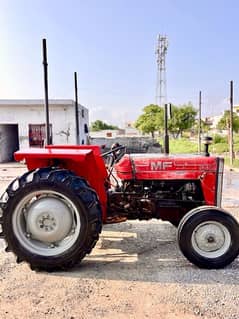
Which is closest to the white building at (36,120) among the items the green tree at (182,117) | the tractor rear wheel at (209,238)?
the tractor rear wheel at (209,238)

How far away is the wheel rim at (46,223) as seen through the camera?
3834mm

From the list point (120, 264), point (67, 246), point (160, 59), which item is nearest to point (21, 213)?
point (67, 246)

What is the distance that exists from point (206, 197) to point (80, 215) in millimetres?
1609

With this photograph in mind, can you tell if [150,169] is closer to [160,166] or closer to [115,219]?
[160,166]

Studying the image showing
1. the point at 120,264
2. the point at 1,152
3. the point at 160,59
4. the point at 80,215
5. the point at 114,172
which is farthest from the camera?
the point at 160,59

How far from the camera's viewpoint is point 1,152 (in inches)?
801

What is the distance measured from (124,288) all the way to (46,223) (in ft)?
3.67

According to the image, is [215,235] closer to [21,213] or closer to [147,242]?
[147,242]

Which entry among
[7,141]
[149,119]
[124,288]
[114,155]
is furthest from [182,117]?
[124,288]

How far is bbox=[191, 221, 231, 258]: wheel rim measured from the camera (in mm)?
3887

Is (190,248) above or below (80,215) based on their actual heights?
below

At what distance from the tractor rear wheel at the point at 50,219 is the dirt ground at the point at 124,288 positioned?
8.6 inches

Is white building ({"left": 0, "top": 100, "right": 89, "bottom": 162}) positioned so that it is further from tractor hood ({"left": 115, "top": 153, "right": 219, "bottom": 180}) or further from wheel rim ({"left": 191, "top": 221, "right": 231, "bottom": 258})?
wheel rim ({"left": 191, "top": 221, "right": 231, "bottom": 258})

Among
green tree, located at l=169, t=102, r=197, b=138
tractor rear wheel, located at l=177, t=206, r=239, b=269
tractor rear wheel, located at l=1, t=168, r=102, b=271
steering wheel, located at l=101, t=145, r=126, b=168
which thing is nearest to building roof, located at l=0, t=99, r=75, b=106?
steering wheel, located at l=101, t=145, r=126, b=168
